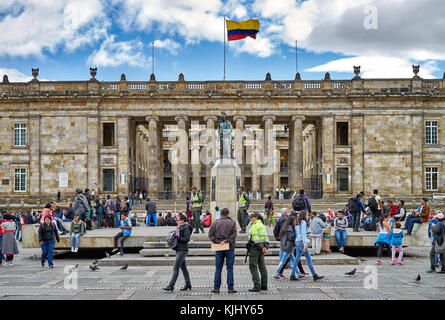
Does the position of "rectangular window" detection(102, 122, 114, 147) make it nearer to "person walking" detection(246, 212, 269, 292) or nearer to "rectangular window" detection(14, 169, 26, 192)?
"rectangular window" detection(14, 169, 26, 192)

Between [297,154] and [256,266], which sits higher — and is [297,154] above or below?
above

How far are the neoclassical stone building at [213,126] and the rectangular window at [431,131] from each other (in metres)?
0.09

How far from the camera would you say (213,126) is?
44812 millimetres

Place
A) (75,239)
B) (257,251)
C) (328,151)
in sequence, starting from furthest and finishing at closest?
(328,151), (75,239), (257,251)

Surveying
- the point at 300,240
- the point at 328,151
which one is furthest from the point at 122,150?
the point at 300,240

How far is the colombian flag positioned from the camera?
39656 mm

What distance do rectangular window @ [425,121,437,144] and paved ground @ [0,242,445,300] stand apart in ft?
103

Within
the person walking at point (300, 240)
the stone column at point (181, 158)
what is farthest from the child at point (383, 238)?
the stone column at point (181, 158)

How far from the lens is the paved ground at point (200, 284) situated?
11211mm

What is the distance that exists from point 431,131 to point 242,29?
1893 cm

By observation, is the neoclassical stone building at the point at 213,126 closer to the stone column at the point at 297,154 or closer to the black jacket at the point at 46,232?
the stone column at the point at 297,154

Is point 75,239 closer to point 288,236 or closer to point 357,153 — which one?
point 288,236

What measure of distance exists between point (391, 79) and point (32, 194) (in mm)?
32193
